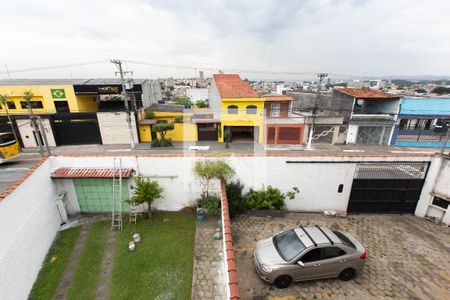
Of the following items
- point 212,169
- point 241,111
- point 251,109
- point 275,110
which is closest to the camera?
point 212,169

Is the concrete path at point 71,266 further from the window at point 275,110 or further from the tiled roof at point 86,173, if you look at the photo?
the window at point 275,110

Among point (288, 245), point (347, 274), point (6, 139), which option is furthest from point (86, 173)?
point (347, 274)

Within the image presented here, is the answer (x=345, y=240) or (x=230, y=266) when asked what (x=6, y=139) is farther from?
(x=345, y=240)

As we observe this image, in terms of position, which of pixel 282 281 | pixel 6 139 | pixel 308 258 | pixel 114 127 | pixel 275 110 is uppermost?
pixel 275 110

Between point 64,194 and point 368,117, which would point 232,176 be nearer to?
point 64,194

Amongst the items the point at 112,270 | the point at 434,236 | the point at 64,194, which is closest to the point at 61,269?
the point at 112,270

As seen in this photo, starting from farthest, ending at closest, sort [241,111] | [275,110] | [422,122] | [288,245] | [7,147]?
1. [275,110]
2. [422,122]
3. [241,111]
4. [7,147]
5. [288,245]

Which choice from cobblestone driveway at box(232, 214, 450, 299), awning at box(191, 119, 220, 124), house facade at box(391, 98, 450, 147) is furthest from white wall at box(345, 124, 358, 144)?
awning at box(191, 119, 220, 124)
